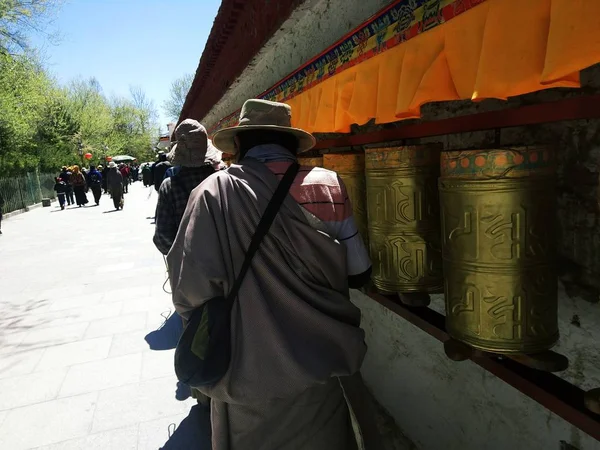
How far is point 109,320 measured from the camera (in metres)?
4.58

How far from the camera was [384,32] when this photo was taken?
175 cm

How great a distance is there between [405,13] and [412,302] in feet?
3.58

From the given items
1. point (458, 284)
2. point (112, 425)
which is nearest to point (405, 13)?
point (458, 284)

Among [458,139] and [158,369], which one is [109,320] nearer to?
[158,369]

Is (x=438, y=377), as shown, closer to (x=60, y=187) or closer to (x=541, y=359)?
(x=541, y=359)

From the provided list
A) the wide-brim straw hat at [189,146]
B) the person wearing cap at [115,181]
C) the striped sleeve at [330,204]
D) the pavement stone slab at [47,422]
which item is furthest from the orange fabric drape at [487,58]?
the person wearing cap at [115,181]

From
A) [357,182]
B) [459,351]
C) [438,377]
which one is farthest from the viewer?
[438,377]

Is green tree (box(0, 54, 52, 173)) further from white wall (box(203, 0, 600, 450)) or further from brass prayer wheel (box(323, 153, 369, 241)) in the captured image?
brass prayer wheel (box(323, 153, 369, 241))

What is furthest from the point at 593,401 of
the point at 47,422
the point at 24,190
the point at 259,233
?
the point at 24,190

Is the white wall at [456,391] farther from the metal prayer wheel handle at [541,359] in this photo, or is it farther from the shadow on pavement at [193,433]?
the shadow on pavement at [193,433]

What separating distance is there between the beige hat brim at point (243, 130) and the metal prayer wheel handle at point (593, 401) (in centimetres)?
124

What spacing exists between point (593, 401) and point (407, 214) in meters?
0.79

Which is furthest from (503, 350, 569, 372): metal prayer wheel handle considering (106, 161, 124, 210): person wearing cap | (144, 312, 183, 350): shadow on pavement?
(106, 161, 124, 210): person wearing cap

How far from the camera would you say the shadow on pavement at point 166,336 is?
3877 mm
